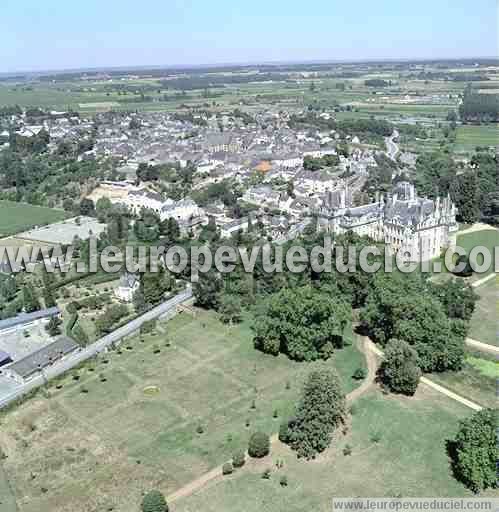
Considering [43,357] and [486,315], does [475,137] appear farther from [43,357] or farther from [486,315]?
[43,357]

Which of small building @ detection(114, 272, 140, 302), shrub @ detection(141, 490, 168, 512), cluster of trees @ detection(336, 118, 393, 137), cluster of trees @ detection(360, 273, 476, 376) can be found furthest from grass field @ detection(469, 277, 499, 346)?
cluster of trees @ detection(336, 118, 393, 137)

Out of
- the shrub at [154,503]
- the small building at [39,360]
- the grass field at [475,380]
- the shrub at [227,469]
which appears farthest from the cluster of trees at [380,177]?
the shrub at [154,503]

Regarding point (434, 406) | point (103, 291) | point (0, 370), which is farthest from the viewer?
point (103, 291)

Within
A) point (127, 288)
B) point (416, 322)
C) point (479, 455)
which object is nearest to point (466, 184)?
point (416, 322)

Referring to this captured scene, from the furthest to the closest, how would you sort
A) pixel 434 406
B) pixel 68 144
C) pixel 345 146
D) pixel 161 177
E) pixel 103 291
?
pixel 68 144
pixel 345 146
pixel 161 177
pixel 103 291
pixel 434 406

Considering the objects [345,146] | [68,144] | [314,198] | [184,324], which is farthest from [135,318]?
[68,144]

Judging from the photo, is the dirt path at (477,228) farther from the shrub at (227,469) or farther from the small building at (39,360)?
the shrub at (227,469)

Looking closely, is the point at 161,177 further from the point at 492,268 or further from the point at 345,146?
the point at 492,268
